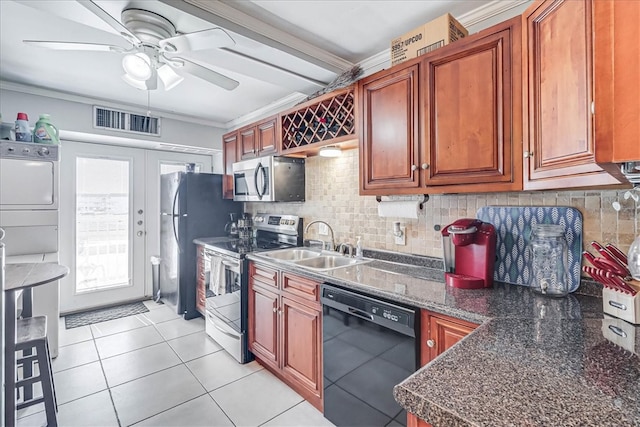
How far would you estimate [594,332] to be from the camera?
41.0 inches

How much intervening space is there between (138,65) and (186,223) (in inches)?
80.0

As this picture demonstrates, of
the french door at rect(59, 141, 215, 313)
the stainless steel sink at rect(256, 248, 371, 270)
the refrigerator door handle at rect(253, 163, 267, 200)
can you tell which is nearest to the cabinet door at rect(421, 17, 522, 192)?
the stainless steel sink at rect(256, 248, 371, 270)

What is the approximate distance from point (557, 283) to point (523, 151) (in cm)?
66

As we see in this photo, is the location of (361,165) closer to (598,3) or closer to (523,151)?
(523,151)

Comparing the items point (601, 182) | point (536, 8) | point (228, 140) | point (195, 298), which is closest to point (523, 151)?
point (601, 182)

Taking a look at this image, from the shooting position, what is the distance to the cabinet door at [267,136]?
2955 mm

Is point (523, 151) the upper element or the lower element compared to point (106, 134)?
lower

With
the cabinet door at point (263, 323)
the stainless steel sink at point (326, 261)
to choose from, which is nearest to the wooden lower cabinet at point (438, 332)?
the stainless steel sink at point (326, 261)

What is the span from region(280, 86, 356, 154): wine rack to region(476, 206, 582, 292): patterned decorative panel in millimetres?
1085

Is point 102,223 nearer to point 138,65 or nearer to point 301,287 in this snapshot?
point 138,65

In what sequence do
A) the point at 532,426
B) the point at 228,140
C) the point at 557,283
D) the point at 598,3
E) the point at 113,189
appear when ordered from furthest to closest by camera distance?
the point at 113,189
the point at 228,140
the point at 557,283
the point at 598,3
the point at 532,426

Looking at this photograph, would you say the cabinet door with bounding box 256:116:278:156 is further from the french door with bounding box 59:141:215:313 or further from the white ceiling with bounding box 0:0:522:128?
the french door with bounding box 59:141:215:313

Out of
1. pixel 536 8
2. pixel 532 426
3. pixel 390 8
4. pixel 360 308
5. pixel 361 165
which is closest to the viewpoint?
pixel 532 426

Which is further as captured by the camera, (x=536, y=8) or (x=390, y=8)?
(x=390, y=8)
